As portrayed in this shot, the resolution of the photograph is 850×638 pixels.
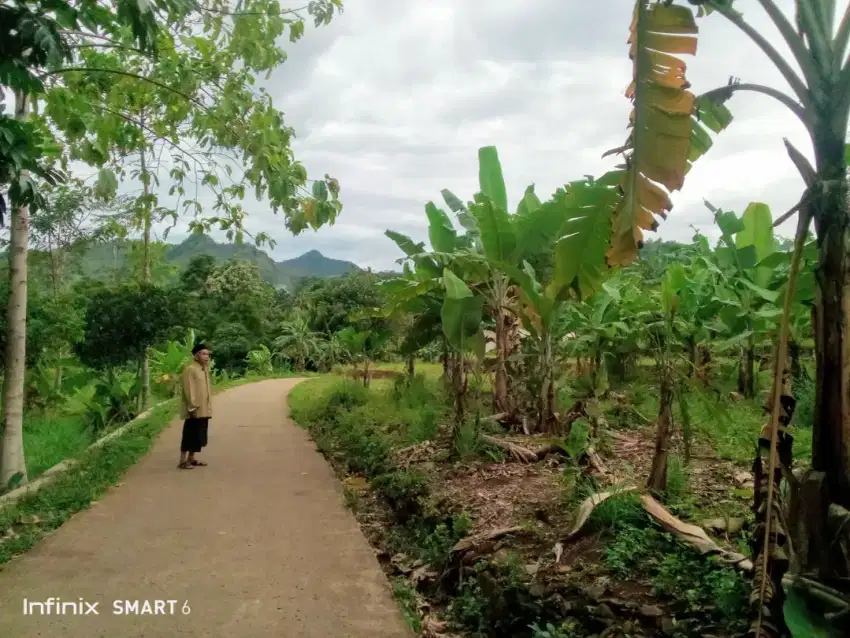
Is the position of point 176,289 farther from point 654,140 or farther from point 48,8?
point 654,140

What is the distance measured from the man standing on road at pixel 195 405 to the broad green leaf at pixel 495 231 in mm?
3827

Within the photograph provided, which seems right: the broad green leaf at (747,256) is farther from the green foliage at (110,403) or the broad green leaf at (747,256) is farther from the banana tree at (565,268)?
the green foliage at (110,403)

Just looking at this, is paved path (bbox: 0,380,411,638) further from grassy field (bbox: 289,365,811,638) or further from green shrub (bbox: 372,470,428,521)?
green shrub (bbox: 372,470,428,521)

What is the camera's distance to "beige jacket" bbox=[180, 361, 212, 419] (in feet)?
27.9

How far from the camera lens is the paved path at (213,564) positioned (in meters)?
4.02

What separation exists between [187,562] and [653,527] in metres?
3.27

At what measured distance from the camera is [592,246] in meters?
4.80

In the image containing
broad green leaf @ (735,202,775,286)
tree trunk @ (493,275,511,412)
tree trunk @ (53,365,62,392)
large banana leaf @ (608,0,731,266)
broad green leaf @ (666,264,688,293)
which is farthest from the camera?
tree trunk @ (53,365,62,392)

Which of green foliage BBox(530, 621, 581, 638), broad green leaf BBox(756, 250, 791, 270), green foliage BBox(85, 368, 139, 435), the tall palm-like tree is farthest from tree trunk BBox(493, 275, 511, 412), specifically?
the tall palm-like tree

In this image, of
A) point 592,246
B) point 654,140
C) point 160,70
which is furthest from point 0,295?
point 654,140

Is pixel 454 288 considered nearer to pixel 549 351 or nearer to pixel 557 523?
pixel 549 351

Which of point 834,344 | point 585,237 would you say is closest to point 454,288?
point 585,237

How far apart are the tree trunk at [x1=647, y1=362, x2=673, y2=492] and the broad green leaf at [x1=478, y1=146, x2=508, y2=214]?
3755 mm

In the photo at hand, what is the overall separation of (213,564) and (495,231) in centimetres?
407
